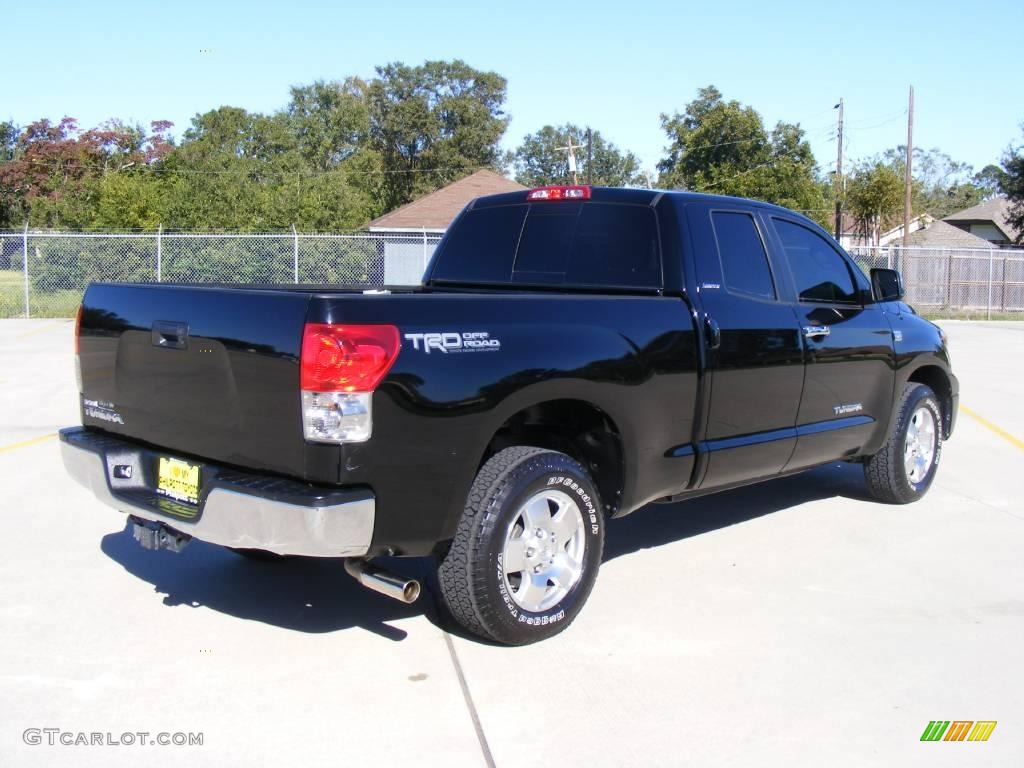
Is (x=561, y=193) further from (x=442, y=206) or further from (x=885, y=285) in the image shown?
(x=442, y=206)

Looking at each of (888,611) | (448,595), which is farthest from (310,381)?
(888,611)

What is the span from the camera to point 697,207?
5.41 meters

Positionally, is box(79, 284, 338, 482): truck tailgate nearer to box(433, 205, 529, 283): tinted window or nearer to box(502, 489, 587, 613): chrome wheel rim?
box(502, 489, 587, 613): chrome wheel rim

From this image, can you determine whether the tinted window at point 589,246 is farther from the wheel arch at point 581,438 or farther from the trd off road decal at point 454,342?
the trd off road decal at point 454,342

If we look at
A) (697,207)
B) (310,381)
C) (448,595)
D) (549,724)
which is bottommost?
(549,724)

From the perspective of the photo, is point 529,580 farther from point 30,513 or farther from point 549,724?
point 30,513

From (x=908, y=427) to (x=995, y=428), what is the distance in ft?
13.5

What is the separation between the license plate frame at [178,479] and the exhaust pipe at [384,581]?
0.68 metres

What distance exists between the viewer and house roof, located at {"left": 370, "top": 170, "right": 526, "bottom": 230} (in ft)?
120

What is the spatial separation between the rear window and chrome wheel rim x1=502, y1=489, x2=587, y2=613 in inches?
53.0

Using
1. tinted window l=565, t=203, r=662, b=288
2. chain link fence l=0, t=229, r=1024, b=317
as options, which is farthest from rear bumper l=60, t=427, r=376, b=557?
chain link fence l=0, t=229, r=1024, b=317

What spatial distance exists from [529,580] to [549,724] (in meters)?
0.76

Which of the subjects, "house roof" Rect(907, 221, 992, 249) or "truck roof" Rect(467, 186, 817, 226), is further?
"house roof" Rect(907, 221, 992, 249)

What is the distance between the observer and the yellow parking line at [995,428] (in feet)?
31.6
